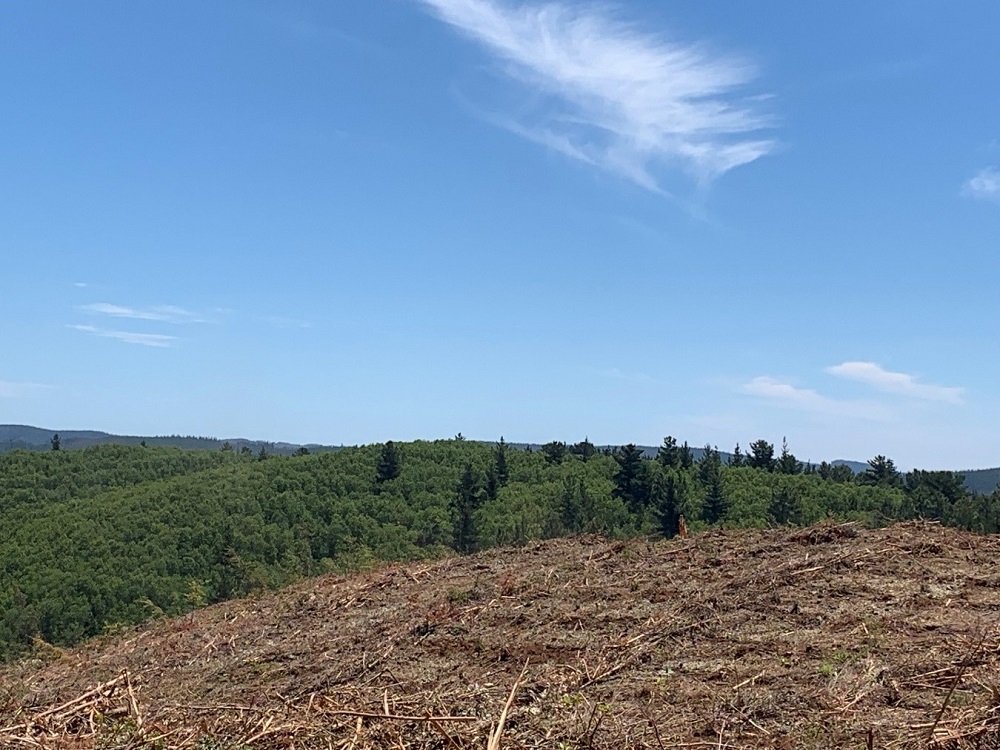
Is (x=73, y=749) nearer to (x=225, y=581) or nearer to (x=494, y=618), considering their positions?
(x=494, y=618)

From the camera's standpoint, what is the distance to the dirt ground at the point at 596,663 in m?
5.04

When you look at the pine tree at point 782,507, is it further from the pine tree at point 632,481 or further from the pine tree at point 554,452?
the pine tree at point 554,452

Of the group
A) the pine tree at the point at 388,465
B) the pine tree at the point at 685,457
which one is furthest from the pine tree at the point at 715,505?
the pine tree at the point at 388,465

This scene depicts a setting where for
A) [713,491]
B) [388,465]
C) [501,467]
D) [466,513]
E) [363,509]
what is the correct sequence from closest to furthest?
[713,491] → [466,513] → [363,509] → [501,467] → [388,465]

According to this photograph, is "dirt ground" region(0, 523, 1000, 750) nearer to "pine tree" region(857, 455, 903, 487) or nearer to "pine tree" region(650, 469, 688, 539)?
"pine tree" region(650, 469, 688, 539)

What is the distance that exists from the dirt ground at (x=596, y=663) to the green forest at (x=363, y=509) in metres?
28.4

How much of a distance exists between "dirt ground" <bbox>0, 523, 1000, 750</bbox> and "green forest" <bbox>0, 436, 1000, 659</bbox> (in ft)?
93.1

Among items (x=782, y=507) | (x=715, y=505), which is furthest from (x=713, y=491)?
(x=782, y=507)

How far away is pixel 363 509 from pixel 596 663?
186 feet

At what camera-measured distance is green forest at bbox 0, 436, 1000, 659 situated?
152ft

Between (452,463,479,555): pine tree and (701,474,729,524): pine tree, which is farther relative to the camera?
(701,474,729,524): pine tree

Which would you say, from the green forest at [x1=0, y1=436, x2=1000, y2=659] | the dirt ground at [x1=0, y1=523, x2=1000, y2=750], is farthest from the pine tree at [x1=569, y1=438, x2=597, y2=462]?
the dirt ground at [x1=0, y1=523, x2=1000, y2=750]

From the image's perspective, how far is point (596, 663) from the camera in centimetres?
654

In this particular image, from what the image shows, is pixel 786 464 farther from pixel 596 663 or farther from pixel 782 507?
pixel 596 663
